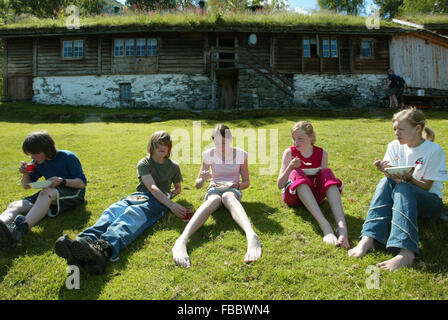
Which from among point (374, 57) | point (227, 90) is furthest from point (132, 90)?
point (374, 57)

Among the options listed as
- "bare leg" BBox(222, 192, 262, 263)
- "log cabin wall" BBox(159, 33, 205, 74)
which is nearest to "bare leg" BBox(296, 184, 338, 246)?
"bare leg" BBox(222, 192, 262, 263)

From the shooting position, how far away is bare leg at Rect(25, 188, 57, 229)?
11.1 ft

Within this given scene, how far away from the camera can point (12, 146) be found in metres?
8.65

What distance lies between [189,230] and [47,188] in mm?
1950

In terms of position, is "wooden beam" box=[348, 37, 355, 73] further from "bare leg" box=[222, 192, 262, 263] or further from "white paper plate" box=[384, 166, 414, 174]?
"bare leg" box=[222, 192, 262, 263]

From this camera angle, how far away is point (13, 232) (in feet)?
10.2

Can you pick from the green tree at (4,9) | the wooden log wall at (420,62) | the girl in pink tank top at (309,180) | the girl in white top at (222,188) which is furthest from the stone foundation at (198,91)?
the green tree at (4,9)

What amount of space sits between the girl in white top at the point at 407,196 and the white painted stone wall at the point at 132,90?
15038 millimetres

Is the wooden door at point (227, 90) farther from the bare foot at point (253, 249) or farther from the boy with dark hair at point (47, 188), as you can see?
the bare foot at point (253, 249)

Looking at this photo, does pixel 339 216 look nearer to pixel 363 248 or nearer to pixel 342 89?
pixel 363 248

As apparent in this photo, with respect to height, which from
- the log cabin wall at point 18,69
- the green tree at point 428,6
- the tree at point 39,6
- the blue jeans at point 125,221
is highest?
the tree at point 39,6

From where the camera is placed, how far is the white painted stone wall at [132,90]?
57.8 ft
